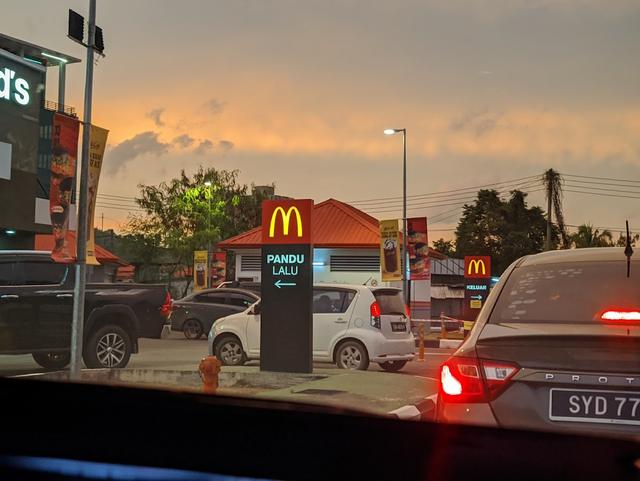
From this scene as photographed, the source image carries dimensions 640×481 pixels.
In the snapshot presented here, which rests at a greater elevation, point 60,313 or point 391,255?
point 391,255

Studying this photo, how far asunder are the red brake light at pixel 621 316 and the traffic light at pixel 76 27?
9859 mm

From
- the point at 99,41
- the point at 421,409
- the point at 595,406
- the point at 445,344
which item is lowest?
the point at 445,344

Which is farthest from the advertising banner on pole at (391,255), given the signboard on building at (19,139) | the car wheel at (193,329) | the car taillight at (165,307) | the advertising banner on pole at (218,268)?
the signboard on building at (19,139)

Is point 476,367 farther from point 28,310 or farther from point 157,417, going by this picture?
point 28,310

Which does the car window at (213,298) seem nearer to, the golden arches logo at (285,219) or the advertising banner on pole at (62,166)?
the golden arches logo at (285,219)

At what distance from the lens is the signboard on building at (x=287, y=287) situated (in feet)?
36.9

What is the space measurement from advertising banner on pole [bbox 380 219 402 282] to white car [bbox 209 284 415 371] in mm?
10094

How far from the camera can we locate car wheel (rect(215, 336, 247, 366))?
529 inches

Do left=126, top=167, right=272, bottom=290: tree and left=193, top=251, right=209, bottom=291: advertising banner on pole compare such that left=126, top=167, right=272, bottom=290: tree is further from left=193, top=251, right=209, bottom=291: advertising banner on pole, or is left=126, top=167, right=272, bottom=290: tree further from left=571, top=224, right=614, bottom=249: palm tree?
left=571, top=224, right=614, bottom=249: palm tree

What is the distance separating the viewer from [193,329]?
21109 millimetres

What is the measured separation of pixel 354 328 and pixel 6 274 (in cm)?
582

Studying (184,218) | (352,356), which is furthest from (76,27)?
(184,218)

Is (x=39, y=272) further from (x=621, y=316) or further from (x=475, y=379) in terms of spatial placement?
(x=621, y=316)

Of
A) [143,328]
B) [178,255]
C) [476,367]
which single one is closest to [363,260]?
[178,255]
